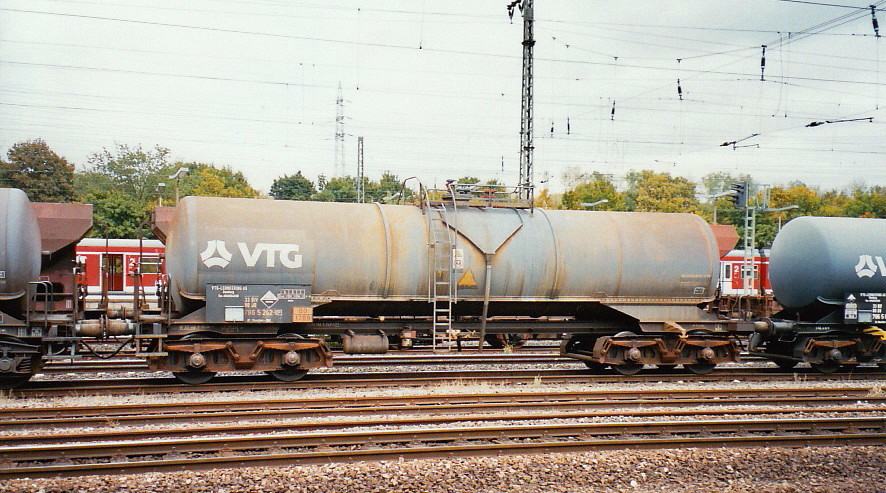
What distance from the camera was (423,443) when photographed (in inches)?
357

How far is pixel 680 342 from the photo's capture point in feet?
48.0

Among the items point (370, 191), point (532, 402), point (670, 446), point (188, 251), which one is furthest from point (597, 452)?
point (370, 191)

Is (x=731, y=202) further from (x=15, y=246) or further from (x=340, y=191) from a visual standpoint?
(x=15, y=246)

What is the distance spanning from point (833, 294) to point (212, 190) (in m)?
47.2

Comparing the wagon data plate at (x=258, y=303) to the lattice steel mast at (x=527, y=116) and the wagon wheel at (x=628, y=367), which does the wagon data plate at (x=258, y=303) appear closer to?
the wagon wheel at (x=628, y=367)

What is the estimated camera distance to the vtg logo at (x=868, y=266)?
49.9 feet

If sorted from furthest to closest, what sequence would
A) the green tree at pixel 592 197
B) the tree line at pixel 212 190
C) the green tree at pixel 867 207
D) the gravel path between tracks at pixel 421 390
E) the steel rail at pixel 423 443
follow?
1. the green tree at pixel 867 207
2. the green tree at pixel 592 197
3. the tree line at pixel 212 190
4. the gravel path between tracks at pixel 421 390
5. the steel rail at pixel 423 443

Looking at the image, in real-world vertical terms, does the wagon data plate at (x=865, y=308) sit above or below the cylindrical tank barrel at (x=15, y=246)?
below

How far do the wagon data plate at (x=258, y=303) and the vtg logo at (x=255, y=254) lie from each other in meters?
0.40

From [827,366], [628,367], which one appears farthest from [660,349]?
[827,366]

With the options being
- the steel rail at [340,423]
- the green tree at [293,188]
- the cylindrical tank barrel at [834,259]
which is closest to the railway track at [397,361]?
the steel rail at [340,423]

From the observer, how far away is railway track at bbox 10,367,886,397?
12273 mm

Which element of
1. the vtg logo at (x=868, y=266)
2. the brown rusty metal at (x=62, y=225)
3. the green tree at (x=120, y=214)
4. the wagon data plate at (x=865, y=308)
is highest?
the green tree at (x=120, y=214)

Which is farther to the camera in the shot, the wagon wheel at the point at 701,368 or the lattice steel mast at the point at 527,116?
the lattice steel mast at the point at 527,116
